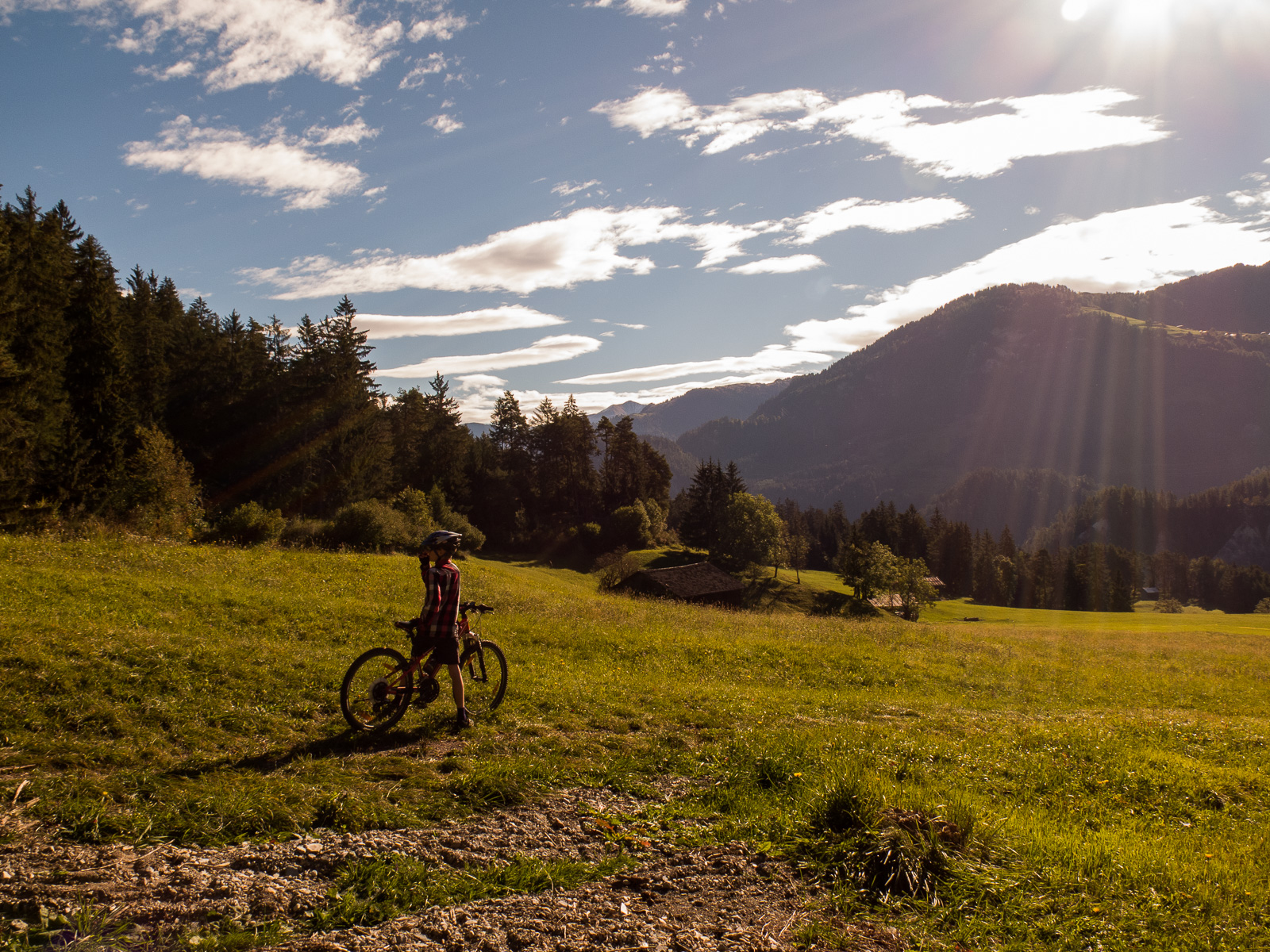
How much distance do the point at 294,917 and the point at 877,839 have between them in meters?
4.63

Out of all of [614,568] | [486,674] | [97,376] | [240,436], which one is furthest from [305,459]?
[486,674]

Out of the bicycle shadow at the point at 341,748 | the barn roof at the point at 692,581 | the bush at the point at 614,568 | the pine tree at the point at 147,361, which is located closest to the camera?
the bicycle shadow at the point at 341,748

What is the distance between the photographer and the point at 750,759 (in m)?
8.66

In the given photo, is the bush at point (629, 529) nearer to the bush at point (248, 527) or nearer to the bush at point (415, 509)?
the bush at point (415, 509)

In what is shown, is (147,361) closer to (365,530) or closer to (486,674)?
(365,530)

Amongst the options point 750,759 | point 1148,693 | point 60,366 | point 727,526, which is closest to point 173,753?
point 750,759

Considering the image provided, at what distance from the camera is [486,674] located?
10.5m

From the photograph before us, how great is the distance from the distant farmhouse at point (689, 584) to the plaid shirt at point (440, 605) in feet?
155

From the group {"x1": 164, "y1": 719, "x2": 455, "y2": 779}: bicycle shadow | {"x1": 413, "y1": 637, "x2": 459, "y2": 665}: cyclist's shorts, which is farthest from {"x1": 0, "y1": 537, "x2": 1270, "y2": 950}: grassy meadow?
{"x1": 413, "y1": 637, "x2": 459, "y2": 665}: cyclist's shorts

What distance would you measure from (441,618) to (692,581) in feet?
169

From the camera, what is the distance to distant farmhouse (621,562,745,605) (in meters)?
57.7

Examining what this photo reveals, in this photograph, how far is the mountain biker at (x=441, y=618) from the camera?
9.16 m

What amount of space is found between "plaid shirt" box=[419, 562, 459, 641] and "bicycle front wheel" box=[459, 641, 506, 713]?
95 centimetres

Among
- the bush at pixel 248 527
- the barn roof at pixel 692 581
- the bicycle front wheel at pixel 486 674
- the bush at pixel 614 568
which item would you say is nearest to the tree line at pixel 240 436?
the bush at pixel 248 527
